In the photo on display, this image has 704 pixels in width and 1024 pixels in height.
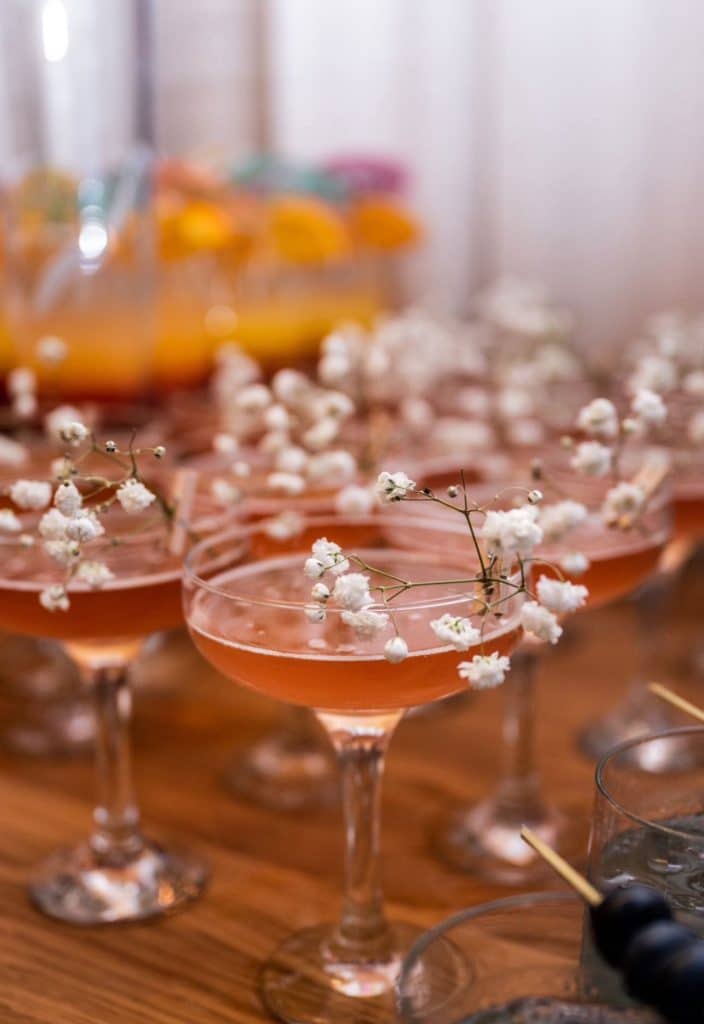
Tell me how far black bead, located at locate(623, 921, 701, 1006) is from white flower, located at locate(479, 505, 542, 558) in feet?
0.67

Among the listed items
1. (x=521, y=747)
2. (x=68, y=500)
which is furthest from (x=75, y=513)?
(x=521, y=747)

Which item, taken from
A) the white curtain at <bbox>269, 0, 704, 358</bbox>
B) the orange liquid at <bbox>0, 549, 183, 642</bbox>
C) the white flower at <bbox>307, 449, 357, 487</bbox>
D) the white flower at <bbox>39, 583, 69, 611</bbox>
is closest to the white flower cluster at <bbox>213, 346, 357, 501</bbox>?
the white flower at <bbox>307, 449, 357, 487</bbox>

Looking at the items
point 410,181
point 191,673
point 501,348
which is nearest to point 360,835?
point 191,673

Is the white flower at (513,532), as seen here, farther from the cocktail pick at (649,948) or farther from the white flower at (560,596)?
the cocktail pick at (649,948)

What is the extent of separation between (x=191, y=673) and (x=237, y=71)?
118 centimetres

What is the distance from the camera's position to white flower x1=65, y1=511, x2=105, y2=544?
80 centimetres

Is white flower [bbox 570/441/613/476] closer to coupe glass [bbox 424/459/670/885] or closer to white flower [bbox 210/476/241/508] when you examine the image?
coupe glass [bbox 424/459/670/885]

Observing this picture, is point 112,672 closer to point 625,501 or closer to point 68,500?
point 68,500

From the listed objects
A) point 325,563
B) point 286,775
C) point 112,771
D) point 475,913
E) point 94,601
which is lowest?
point 286,775

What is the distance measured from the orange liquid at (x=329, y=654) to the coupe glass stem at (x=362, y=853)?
8cm

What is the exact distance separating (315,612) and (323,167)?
1.47 m

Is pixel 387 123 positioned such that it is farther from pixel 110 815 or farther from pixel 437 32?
pixel 110 815

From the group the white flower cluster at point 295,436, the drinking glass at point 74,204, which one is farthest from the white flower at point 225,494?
the drinking glass at point 74,204

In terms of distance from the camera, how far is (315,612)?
0.75 metres
